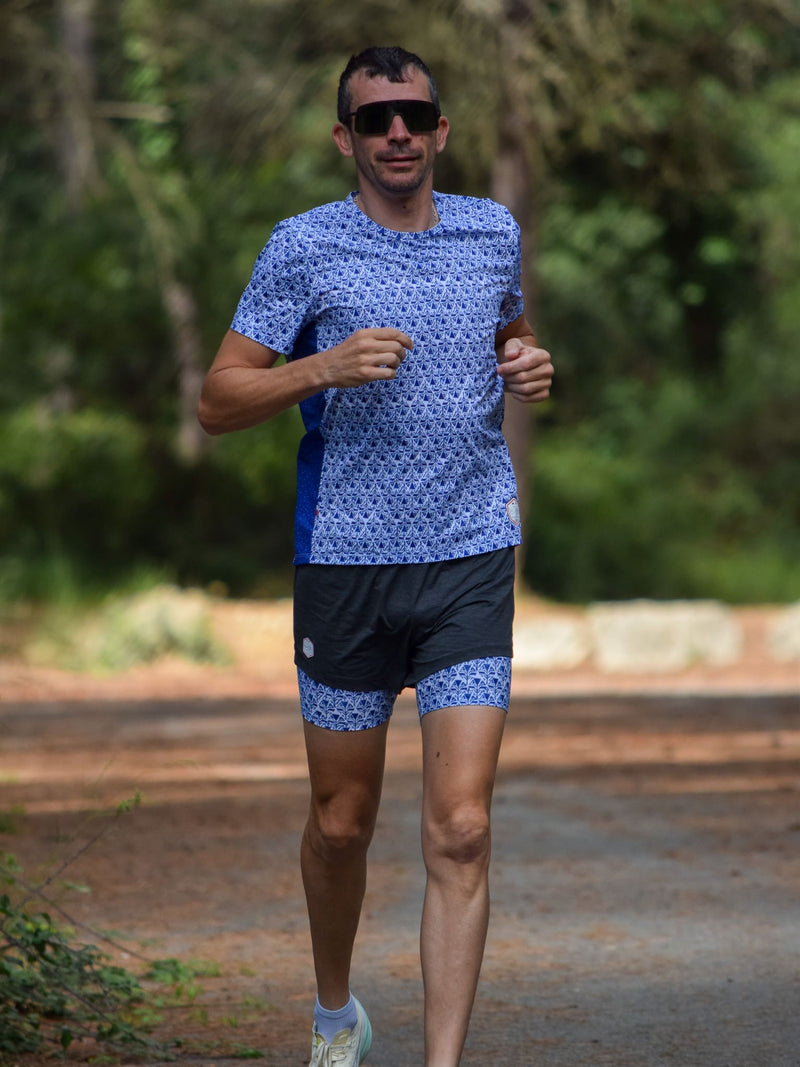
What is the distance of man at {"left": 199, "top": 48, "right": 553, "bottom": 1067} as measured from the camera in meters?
3.94

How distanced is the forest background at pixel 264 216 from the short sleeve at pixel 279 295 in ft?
37.0

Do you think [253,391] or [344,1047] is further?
[344,1047]

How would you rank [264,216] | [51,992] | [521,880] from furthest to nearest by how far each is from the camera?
[264,216], [521,880], [51,992]

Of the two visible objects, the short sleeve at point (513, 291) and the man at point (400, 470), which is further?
the short sleeve at point (513, 291)

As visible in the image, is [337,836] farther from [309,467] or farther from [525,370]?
[525,370]

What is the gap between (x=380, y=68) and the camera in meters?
4.16

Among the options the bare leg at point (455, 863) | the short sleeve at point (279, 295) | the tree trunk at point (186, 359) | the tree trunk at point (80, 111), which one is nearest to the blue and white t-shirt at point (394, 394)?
the short sleeve at point (279, 295)

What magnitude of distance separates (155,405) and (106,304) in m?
1.37

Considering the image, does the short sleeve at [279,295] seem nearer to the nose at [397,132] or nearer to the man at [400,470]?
the man at [400,470]

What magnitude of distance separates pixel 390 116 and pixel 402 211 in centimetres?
20

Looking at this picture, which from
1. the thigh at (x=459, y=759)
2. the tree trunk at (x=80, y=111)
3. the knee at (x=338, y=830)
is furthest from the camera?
the tree trunk at (x=80, y=111)

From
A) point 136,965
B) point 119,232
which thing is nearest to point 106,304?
point 119,232

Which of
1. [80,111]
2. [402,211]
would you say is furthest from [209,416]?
[80,111]

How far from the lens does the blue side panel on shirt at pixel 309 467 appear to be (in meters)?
4.06
